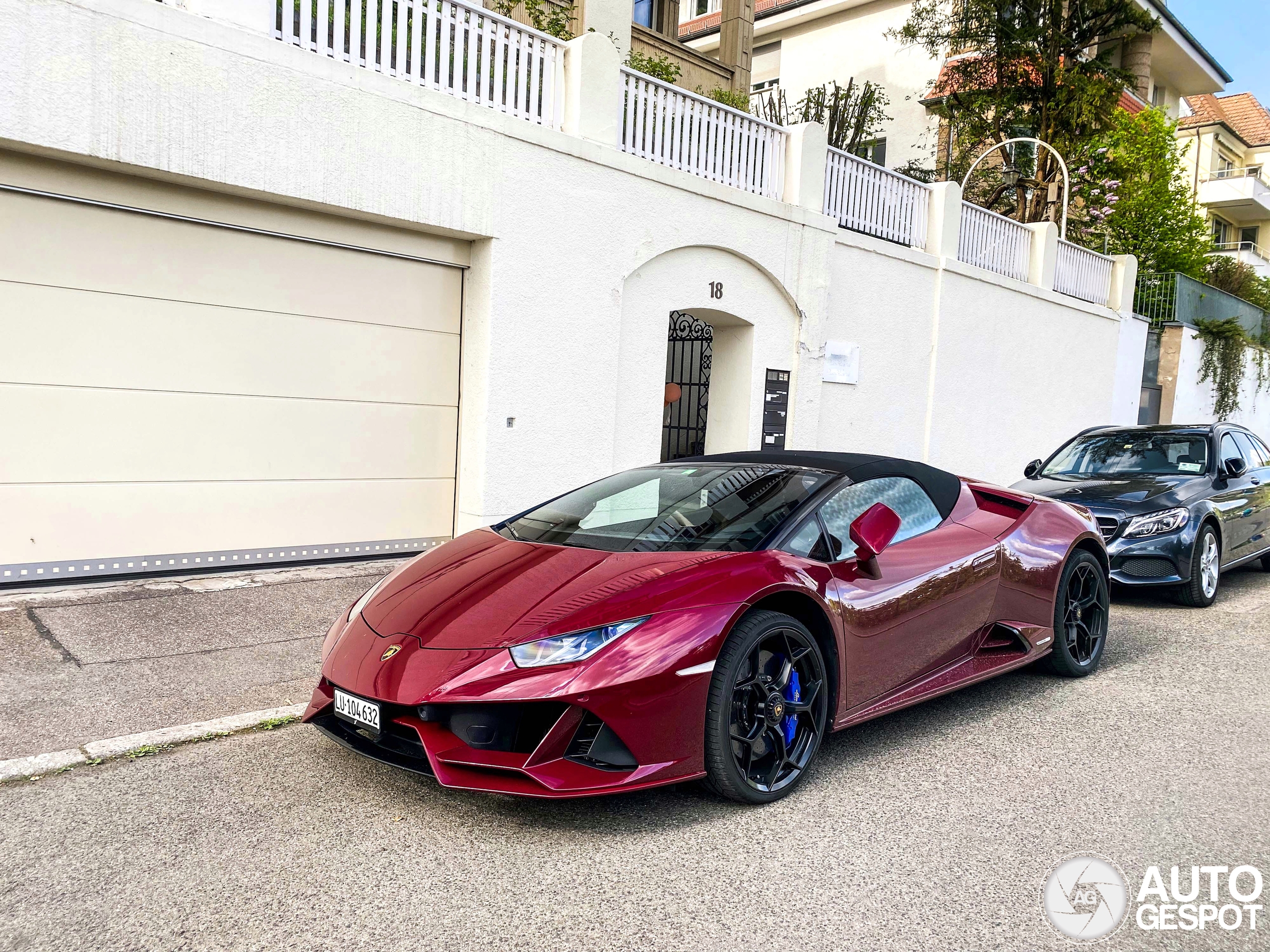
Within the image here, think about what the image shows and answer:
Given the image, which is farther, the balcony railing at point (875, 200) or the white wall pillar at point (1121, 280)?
the white wall pillar at point (1121, 280)

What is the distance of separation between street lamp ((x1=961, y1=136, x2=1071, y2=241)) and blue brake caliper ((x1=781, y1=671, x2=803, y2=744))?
578 inches

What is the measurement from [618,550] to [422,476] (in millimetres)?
4951

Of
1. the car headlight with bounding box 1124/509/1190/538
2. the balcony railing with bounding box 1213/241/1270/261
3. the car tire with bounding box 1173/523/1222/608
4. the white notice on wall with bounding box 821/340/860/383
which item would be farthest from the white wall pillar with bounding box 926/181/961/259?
the balcony railing with bounding box 1213/241/1270/261

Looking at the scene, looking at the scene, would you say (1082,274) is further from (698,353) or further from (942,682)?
(942,682)

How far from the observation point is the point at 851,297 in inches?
502

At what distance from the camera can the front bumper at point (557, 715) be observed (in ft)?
10.6

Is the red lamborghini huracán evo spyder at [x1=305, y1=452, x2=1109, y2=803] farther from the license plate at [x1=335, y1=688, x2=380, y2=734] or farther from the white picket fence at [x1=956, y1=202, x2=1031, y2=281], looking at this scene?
the white picket fence at [x1=956, y1=202, x2=1031, y2=281]

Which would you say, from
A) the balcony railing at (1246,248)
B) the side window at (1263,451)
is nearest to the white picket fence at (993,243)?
the side window at (1263,451)

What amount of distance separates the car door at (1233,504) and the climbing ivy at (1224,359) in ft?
50.7

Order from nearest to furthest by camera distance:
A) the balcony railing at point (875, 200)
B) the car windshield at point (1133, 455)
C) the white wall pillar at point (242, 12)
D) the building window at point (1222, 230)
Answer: the white wall pillar at point (242, 12) < the car windshield at point (1133, 455) < the balcony railing at point (875, 200) < the building window at point (1222, 230)

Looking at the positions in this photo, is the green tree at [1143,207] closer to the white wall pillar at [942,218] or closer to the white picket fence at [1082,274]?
the white picket fence at [1082,274]

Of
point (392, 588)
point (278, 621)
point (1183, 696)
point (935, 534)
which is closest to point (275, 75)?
point (278, 621)

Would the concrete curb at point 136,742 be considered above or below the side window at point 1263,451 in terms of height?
below

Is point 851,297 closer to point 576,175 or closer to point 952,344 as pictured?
point 952,344
